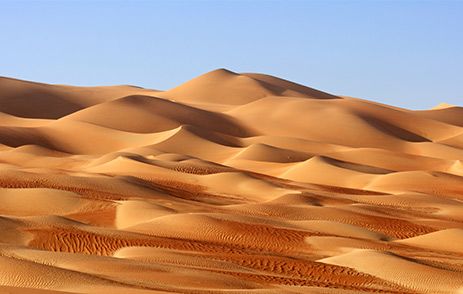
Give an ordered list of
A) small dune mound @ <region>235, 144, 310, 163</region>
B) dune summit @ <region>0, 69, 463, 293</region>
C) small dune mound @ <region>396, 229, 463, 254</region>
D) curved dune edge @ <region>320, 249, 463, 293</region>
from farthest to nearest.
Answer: small dune mound @ <region>235, 144, 310, 163</region>
small dune mound @ <region>396, 229, 463, 254</region>
curved dune edge @ <region>320, 249, 463, 293</region>
dune summit @ <region>0, 69, 463, 293</region>

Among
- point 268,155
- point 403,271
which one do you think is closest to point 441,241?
point 403,271

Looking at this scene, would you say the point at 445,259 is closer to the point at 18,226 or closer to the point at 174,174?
the point at 18,226

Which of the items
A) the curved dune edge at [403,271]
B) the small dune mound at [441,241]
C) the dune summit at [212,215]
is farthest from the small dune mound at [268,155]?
the curved dune edge at [403,271]

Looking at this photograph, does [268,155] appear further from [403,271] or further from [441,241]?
[403,271]

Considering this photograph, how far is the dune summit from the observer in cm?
1716

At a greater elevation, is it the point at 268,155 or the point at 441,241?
the point at 441,241

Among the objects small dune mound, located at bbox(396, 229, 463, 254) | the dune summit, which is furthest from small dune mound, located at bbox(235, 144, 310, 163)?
small dune mound, located at bbox(396, 229, 463, 254)

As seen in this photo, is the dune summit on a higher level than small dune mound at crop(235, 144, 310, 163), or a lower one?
higher

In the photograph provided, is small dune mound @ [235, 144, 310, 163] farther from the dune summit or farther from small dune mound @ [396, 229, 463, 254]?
small dune mound @ [396, 229, 463, 254]

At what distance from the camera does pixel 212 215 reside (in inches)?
1087

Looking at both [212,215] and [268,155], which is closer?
[212,215]

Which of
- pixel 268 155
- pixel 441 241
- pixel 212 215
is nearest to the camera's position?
pixel 441 241

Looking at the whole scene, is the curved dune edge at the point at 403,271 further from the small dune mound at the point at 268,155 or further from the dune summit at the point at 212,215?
the small dune mound at the point at 268,155

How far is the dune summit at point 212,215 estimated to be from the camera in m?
17.2
